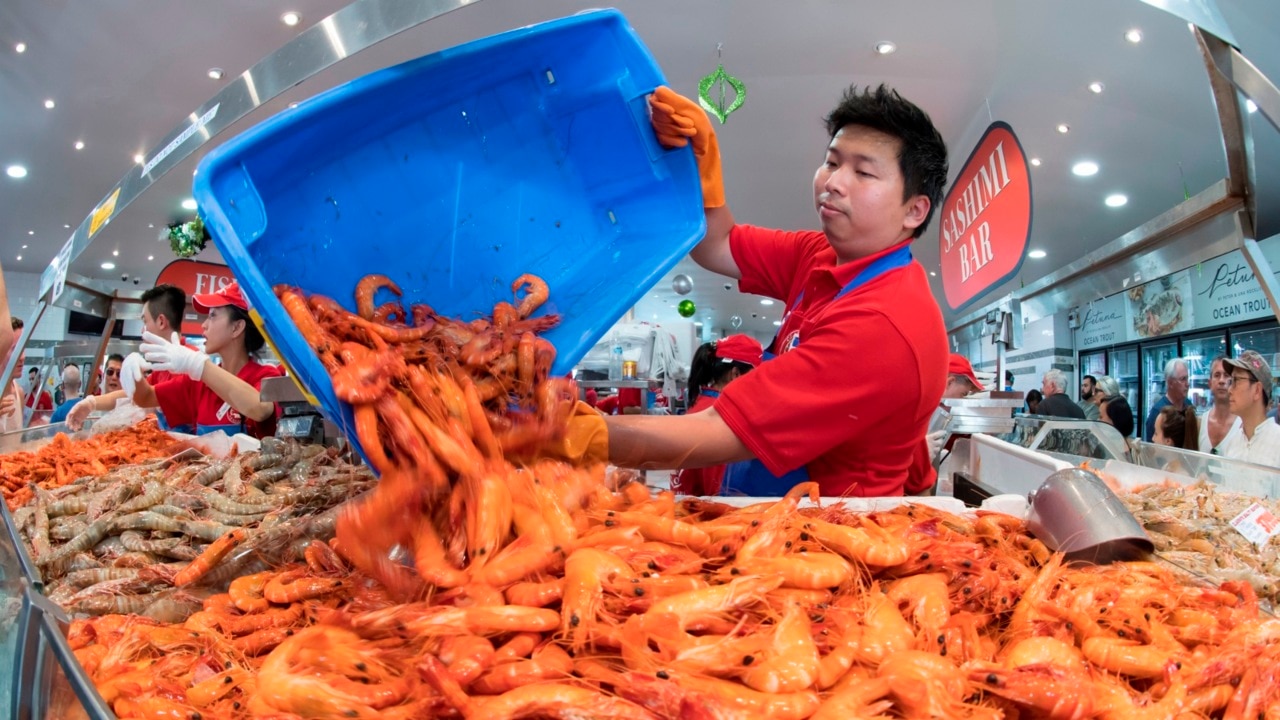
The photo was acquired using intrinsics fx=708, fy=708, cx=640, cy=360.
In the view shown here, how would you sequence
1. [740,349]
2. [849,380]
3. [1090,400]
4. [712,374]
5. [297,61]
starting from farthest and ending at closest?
[1090,400], [712,374], [740,349], [849,380], [297,61]

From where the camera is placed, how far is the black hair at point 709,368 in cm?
445

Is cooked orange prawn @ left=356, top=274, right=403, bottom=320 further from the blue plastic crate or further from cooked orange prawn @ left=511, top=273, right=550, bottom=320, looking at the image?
cooked orange prawn @ left=511, top=273, right=550, bottom=320

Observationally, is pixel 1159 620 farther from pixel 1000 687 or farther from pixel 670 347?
pixel 670 347

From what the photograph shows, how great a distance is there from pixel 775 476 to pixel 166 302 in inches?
169

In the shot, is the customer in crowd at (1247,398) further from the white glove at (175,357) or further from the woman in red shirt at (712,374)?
the white glove at (175,357)

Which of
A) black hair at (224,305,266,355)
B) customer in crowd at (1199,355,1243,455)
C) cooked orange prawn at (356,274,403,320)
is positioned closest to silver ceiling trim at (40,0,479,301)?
cooked orange prawn at (356,274,403,320)

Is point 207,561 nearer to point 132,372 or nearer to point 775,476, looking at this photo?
point 775,476

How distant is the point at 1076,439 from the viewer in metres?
3.62

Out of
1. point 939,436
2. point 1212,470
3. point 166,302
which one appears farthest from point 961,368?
point 166,302

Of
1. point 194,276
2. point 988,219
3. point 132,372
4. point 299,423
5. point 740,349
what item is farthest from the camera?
point 194,276

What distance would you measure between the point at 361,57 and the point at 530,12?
6.11 feet

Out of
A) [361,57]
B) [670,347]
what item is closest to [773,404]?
[361,57]

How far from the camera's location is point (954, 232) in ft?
18.7

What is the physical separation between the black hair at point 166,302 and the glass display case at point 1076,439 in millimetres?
5205
